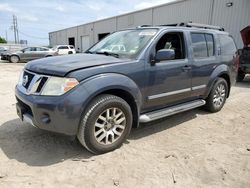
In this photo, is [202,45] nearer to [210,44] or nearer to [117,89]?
[210,44]

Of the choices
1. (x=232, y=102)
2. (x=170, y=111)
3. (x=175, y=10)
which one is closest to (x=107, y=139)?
(x=170, y=111)

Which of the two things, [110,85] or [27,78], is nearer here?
[110,85]

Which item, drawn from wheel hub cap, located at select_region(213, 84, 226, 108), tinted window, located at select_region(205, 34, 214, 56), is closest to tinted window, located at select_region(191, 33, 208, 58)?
tinted window, located at select_region(205, 34, 214, 56)

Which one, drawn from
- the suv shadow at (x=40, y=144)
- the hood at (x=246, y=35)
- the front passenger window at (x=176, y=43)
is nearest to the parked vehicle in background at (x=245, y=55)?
the hood at (x=246, y=35)

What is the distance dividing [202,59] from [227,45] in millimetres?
1257

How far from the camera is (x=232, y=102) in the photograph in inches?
248

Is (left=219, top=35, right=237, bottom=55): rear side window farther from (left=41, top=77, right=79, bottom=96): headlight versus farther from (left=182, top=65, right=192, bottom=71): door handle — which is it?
(left=41, top=77, right=79, bottom=96): headlight

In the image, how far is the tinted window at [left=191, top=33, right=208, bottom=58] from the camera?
4.44m

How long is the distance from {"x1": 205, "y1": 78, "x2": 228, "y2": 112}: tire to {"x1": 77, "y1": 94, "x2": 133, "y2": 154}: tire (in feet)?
8.09

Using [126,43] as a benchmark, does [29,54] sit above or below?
below

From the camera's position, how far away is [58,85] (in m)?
2.84

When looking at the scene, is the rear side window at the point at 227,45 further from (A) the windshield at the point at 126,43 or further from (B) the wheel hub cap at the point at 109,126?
(B) the wheel hub cap at the point at 109,126

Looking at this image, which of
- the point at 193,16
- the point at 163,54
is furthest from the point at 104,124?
the point at 193,16

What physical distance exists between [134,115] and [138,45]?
111 centimetres
